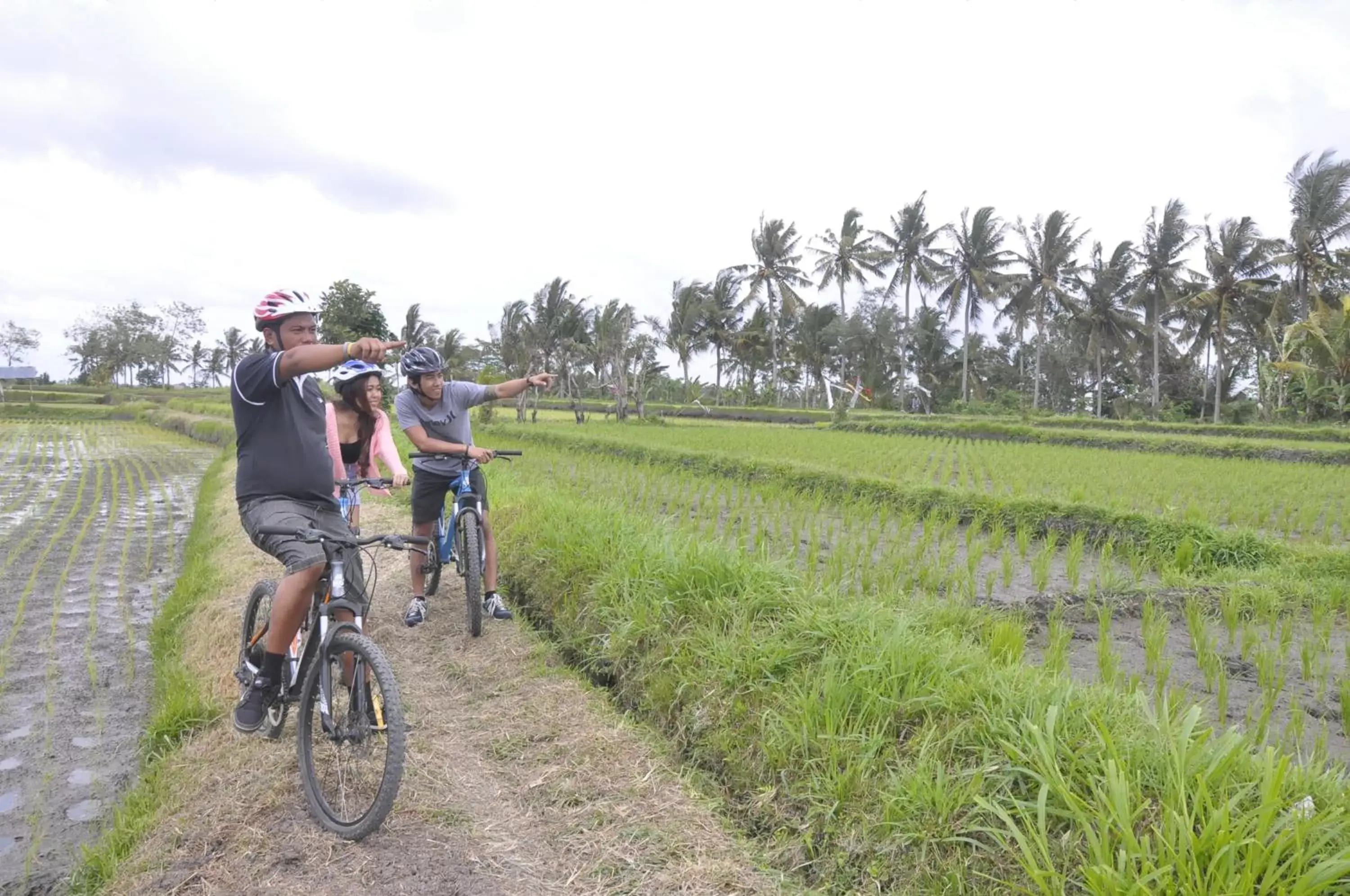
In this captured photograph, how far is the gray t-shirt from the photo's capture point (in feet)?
14.3

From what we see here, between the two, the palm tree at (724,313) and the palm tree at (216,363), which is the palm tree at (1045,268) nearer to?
the palm tree at (724,313)

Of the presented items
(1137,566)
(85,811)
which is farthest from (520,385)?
(1137,566)

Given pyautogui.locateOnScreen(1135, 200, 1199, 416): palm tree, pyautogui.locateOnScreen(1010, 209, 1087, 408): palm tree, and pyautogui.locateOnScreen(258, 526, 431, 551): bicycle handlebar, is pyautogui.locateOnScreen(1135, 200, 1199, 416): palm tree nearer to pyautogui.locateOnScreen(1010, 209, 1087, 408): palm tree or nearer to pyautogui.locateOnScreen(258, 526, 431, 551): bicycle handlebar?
pyautogui.locateOnScreen(1010, 209, 1087, 408): palm tree

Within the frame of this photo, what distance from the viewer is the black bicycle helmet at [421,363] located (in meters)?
4.28

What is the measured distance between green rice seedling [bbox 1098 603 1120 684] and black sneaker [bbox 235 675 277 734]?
3.15 metres

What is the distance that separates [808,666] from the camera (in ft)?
9.82

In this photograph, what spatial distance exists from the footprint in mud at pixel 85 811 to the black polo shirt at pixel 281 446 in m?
1.39

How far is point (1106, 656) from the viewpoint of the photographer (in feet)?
11.6

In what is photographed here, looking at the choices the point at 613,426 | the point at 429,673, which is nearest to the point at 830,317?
the point at 613,426

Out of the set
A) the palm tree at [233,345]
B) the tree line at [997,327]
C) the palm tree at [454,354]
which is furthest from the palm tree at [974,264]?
the palm tree at [233,345]

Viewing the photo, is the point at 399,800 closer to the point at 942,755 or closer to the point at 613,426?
the point at 942,755

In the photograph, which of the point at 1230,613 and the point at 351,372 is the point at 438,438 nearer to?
the point at 351,372

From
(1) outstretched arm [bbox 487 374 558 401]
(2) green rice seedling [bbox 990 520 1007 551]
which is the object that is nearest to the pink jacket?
(1) outstretched arm [bbox 487 374 558 401]

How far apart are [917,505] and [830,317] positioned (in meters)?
28.8
